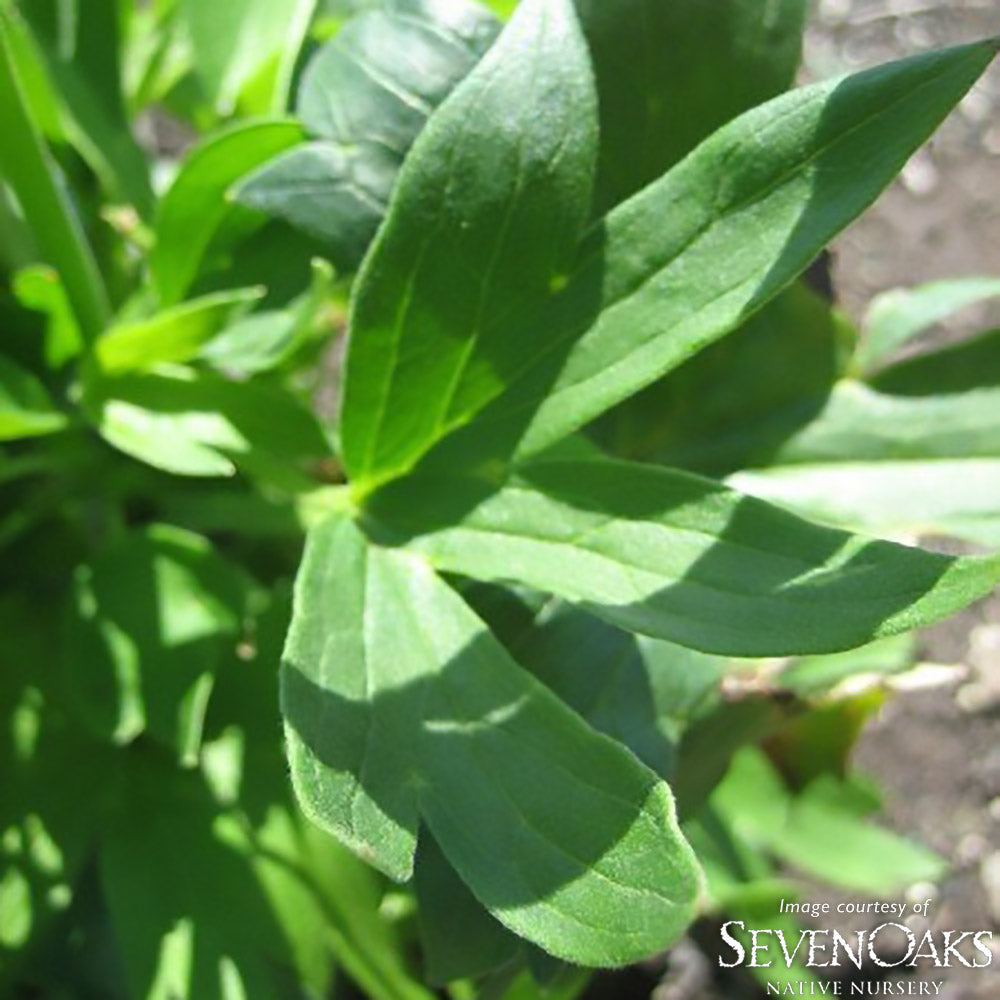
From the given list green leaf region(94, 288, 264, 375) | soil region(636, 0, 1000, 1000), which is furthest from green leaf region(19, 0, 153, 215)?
soil region(636, 0, 1000, 1000)

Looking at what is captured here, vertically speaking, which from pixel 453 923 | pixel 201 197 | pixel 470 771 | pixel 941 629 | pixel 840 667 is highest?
pixel 201 197

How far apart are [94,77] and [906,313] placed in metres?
0.50

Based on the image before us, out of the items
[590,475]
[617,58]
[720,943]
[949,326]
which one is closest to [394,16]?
[617,58]

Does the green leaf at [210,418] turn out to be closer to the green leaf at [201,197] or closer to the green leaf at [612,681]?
the green leaf at [201,197]

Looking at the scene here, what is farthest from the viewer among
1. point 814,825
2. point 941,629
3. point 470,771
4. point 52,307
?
point 941,629

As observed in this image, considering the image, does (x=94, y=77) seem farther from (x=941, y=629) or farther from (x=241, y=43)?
(x=941, y=629)

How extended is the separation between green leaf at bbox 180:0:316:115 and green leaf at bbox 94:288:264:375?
177 millimetres

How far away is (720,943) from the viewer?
1166 millimetres

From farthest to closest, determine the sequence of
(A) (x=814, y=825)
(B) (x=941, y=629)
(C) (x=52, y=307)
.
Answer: (B) (x=941, y=629)
(A) (x=814, y=825)
(C) (x=52, y=307)

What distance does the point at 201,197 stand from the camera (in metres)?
0.80

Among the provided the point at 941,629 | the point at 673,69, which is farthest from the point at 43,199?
the point at 941,629

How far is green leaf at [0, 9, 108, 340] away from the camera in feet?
2.40

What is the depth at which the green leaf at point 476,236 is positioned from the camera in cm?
63

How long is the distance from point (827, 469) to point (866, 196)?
0.32 meters
